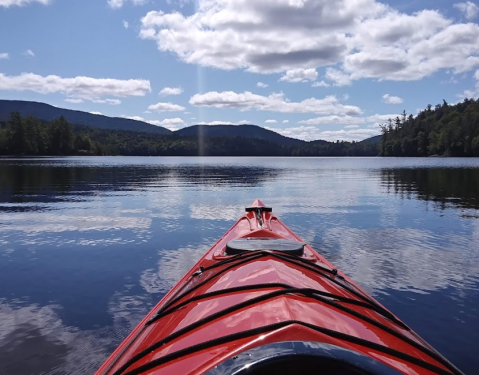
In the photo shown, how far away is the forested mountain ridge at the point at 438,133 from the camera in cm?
13550

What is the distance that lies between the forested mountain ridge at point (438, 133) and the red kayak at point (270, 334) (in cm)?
14326

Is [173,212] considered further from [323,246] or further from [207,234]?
[323,246]

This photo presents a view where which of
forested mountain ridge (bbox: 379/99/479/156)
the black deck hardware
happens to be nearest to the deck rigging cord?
the black deck hardware

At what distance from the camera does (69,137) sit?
497 feet

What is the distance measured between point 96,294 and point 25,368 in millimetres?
3171

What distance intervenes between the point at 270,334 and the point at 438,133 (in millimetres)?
176131

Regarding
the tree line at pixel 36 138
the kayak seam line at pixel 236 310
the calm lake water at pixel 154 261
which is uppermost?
the tree line at pixel 36 138

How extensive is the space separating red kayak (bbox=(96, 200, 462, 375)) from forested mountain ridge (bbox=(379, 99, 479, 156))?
470 feet

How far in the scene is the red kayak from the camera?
2500mm

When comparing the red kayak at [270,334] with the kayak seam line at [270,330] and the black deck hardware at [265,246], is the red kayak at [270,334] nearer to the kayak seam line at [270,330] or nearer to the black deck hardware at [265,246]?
the kayak seam line at [270,330]

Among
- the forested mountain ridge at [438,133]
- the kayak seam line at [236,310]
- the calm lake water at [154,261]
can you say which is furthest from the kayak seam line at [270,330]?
the forested mountain ridge at [438,133]

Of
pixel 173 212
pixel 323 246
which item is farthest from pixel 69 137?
pixel 323 246

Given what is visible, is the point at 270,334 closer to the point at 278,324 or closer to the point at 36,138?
the point at 278,324

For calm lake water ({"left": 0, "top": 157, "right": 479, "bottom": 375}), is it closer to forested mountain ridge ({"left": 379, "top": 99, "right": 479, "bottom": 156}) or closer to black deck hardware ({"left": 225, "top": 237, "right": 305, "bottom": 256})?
black deck hardware ({"left": 225, "top": 237, "right": 305, "bottom": 256})
